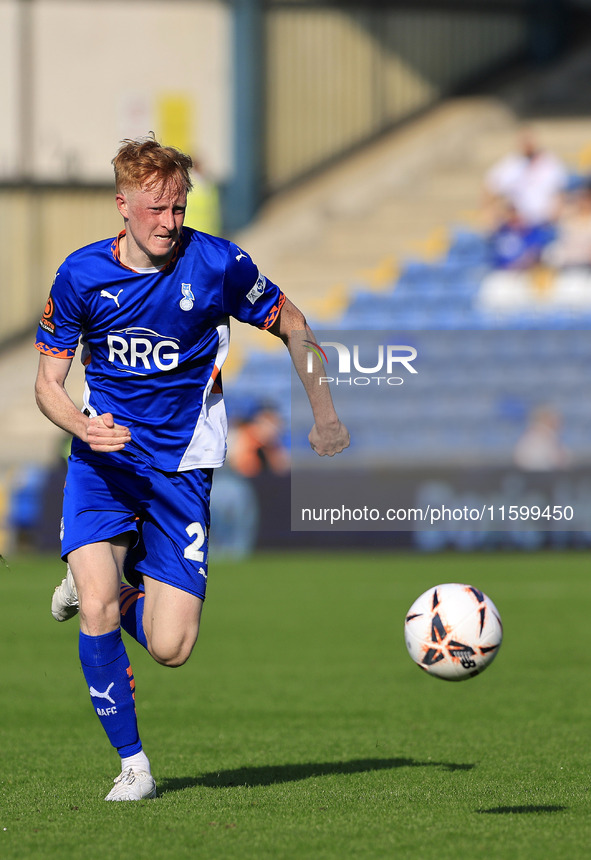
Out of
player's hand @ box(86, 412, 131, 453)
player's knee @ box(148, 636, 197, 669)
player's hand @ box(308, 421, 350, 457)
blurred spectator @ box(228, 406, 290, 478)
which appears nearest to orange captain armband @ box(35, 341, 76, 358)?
player's hand @ box(86, 412, 131, 453)

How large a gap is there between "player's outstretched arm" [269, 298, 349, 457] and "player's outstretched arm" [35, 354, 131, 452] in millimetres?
724

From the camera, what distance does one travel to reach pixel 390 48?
24.8 m

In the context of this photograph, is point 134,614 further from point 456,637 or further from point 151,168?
point 151,168

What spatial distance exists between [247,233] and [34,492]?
26.3 ft

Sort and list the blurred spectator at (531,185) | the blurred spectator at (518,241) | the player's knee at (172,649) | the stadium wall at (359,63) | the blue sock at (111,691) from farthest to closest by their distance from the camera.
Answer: the stadium wall at (359,63), the blurred spectator at (531,185), the blurred spectator at (518,241), the player's knee at (172,649), the blue sock at (111,691)

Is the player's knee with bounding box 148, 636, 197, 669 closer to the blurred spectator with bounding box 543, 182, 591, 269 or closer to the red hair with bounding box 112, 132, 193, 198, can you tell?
the red hair with bounding box 112, 132, 193, 198

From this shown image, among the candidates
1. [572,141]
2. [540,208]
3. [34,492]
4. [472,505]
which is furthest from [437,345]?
[472,505]

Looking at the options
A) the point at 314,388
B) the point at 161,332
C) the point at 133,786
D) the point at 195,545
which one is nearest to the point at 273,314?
the point at 314,388

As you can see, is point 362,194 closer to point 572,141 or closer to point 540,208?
point 572,141

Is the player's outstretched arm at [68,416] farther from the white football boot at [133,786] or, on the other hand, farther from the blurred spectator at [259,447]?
the blurred spectator at [259,447]

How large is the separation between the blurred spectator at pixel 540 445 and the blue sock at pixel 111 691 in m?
11.6

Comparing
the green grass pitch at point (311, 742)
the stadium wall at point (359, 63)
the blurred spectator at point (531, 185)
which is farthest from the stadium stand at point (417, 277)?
the green grass pitch at point (311, 742)

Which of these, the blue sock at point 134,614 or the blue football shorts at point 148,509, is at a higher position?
the blue football shorts at point 148,509

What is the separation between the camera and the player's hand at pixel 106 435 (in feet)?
16.4
